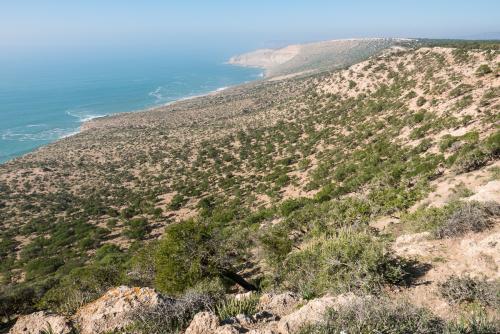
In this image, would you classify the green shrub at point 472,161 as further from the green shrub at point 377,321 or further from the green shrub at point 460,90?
the green shrub at point 460,90

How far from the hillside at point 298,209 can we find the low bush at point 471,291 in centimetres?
4

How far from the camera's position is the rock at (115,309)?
7266 millimetres

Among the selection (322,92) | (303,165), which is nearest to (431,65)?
(322,92)

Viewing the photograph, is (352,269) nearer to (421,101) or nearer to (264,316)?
(264,316)

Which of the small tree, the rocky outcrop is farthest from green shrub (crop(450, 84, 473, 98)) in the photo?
the rocky outcrop

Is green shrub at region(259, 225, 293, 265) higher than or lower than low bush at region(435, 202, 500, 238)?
lower

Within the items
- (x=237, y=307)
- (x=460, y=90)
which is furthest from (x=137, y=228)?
(x=460, y=90)

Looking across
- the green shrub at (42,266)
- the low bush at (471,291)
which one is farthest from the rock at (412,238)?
the green shrub at (42,266)

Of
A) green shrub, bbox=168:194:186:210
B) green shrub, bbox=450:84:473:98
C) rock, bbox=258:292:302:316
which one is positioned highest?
green shrub, bbox=450:84:473:98

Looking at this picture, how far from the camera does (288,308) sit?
7.51 m

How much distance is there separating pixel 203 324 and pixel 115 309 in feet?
8.45

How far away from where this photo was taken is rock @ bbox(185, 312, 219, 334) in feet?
20.8

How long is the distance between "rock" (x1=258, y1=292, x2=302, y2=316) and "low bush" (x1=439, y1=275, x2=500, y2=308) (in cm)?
331

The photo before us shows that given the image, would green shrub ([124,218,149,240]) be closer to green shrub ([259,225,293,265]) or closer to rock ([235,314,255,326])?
green shrub ([259,225,293,265])
